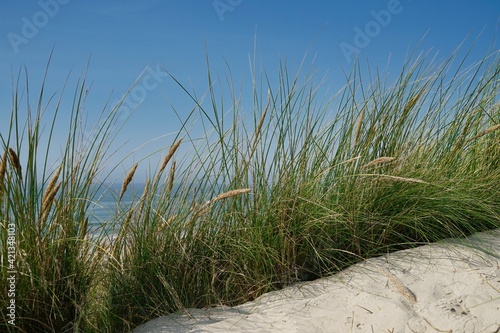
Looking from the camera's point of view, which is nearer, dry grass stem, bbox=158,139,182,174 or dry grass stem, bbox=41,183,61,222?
dry grass stem, bbox=41,183,61,222

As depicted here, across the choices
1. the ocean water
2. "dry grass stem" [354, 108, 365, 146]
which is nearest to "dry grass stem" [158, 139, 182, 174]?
the ocean water

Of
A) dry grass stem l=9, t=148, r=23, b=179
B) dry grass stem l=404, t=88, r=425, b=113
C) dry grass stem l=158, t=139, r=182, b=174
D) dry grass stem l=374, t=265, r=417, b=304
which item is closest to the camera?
dry grass stem l=9, t=148, r=23, b=179

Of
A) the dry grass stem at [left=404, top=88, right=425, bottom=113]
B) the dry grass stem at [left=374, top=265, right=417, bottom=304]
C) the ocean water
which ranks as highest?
the dry grass stem at [left=404, top=88, right=425, bottom=113]

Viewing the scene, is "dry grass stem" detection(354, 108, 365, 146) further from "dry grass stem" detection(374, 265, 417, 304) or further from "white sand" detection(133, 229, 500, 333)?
"dry grass stem" detection(374, 265, 417, 304)

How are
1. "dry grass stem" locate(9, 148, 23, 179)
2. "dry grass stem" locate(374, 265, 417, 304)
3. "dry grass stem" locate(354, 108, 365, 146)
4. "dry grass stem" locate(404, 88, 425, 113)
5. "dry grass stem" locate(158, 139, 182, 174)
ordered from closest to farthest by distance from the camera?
1. "dry grass stem" locate(9, 148, 23, 179)
2. "dry grass stem" locate(374, 265, 417, 304)
3. "dry grass stem" locate(158, 139, 182, 174)
4. "dry grass stem" locate(354, 108, 365, 146)
5. "dry grass stem" locate(404, 88, 425, 113)

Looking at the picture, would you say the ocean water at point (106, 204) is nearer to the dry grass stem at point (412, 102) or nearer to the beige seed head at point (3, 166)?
the beige seed head at point (3, 166)

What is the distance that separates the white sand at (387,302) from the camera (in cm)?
195

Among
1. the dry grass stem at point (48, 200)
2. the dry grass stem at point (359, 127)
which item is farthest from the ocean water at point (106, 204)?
the dry grass stem at point (359, 127)

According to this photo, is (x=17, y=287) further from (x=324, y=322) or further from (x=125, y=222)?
(x=324, y=322)

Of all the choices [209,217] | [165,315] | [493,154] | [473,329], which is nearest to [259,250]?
[209,217]

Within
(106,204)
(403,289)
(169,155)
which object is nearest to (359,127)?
(403,289)

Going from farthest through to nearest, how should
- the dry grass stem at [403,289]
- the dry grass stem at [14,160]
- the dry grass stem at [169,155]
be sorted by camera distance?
the dry grass stem at [169,155] < the dry grass stem at [403,289] < the dry grass stem at [14,160]

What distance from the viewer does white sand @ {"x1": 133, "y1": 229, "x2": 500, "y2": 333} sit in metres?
1.95

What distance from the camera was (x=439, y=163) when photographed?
2951 mm
